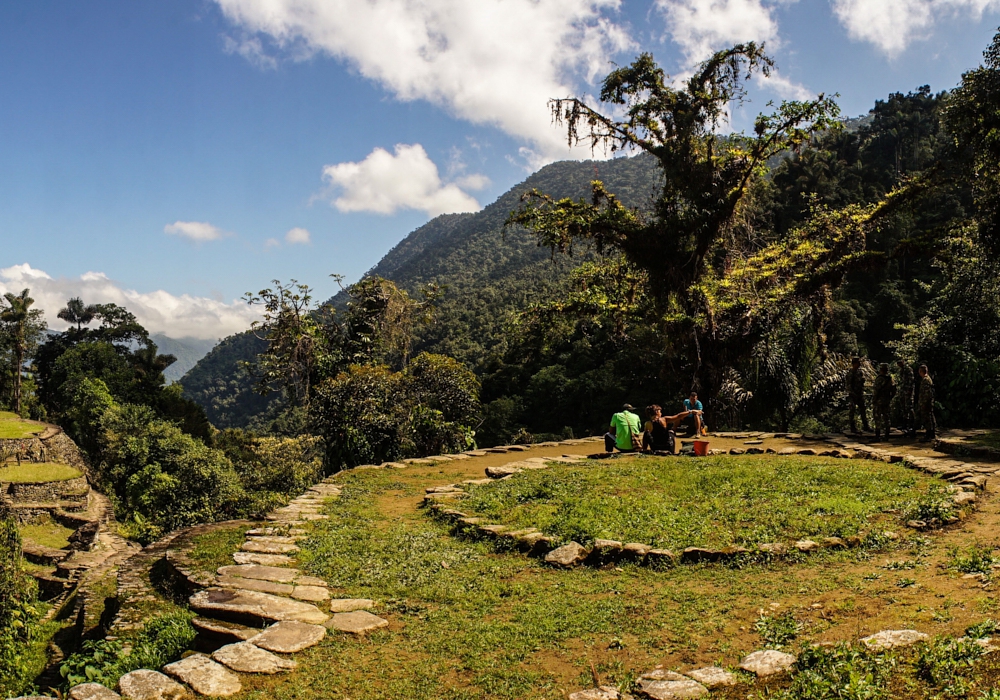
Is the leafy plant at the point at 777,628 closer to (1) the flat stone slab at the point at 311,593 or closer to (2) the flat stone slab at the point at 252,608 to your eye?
(2) the flat stone slab at the point at 252,608

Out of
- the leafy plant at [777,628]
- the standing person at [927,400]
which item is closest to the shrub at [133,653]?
the leafy plant at [777,628]

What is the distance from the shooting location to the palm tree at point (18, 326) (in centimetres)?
5378

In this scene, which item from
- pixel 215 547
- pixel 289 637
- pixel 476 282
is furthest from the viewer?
pixel 476 282

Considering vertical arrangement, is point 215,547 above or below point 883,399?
below

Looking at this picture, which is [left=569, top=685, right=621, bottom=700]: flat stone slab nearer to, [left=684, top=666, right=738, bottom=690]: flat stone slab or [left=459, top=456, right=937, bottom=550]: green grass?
[left=684, top=666, right=738, bottom=690]: flat stone slab

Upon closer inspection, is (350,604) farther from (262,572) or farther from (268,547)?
(268,547)

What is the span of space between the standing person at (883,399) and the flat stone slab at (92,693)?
12.1m

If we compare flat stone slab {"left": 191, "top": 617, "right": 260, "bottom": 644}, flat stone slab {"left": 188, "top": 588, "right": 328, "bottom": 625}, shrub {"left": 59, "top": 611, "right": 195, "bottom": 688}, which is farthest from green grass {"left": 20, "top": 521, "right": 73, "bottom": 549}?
flat stone slab {"left": 191, "top": 617, "right": 260, "bottom": 644}

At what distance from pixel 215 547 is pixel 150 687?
397 cm

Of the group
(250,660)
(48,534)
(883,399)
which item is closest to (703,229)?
(883,399)

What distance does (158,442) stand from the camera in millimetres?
37906

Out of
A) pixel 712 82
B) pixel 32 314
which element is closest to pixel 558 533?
pixel 712 82

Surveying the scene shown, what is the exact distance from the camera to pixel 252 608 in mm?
4961

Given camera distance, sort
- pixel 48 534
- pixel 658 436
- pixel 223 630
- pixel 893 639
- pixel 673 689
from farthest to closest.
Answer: pixel 48 534 < pixel 658 436 < pixel 223 630 < pixel 893 639 < pixel 673 689
